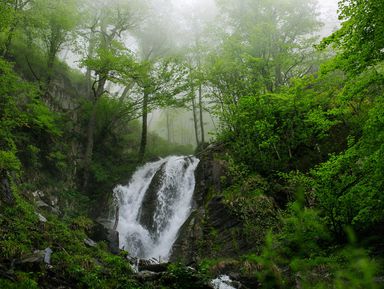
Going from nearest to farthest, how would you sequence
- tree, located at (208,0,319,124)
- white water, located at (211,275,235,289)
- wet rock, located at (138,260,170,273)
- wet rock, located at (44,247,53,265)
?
wet rock, located at (44,247,53,265) → white water, located at (211,275,235,289) → wet rock, located at (138,260,170,273) → tree, located at (208,0,319,124)

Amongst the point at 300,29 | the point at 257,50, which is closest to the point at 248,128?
the point at 257,50

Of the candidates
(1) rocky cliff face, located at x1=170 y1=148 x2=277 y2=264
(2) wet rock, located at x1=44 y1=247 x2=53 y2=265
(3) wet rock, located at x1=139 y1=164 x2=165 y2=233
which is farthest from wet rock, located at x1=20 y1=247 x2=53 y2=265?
(3) wet rock, located at x1=139 y1=164 x2=165 y2=233

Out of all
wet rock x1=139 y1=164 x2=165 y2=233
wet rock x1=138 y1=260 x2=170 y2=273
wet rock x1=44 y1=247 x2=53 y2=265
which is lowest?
wet rock x1=138 y1=260 x2=170 y2=273

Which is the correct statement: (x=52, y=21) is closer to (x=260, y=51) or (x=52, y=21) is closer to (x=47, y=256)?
(x=260, y=51)

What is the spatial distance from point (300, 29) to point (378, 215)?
13.5 m

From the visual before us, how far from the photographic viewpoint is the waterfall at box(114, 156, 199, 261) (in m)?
15.0

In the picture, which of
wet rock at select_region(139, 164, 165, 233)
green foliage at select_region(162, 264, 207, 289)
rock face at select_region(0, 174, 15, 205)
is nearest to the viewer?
green foliage at select_region(162, 264, 207, 289)

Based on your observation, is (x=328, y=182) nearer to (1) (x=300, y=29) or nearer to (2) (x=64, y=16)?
(1) (x=300, y=29)

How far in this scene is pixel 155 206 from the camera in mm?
16938

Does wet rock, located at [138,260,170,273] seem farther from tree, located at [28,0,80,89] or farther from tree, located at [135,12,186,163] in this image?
tree, located at [28,0,80,89]

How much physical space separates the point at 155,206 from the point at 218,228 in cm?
526

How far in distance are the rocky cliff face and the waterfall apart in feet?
4.81

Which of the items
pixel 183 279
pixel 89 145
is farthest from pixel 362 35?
pixel 89 145

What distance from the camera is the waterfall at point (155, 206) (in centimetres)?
1498
